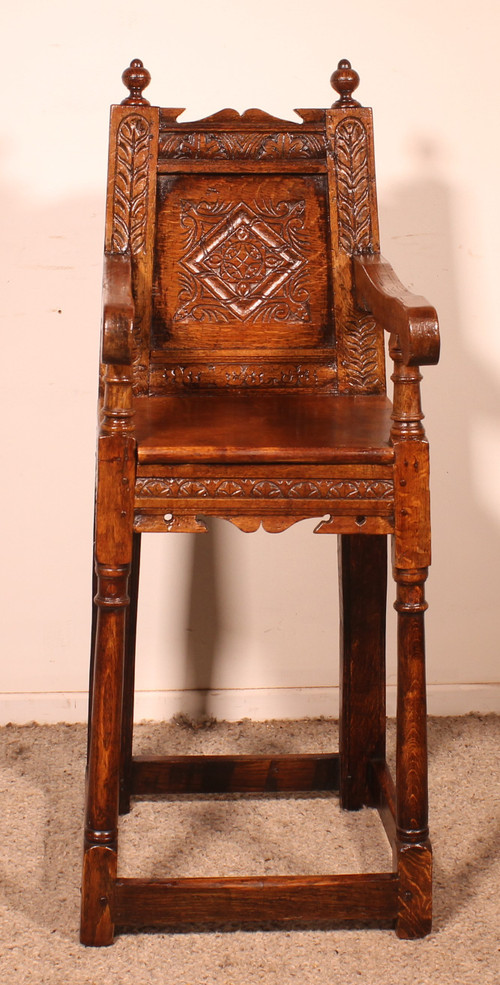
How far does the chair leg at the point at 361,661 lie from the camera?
203cm

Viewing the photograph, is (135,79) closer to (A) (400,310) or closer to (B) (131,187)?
(B) (131,187)

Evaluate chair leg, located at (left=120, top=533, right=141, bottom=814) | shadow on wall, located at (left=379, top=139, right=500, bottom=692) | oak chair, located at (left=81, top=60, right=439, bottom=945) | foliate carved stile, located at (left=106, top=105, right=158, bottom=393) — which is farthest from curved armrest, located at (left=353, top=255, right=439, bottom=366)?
chair leg, located at (left=120, top=533, right=141, bottom=814)

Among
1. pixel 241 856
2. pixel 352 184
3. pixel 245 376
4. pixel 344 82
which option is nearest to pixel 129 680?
pixel 241 856

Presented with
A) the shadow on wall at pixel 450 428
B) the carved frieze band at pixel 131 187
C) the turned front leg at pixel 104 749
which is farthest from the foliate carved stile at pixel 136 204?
the shadow on wall at pixel 450 428

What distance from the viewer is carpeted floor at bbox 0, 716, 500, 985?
166 centimetres

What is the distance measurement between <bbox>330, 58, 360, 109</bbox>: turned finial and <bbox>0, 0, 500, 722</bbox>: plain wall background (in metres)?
0.31

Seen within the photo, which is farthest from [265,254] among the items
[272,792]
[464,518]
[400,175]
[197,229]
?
[272,792]

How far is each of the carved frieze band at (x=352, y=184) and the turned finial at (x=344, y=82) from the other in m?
0.04

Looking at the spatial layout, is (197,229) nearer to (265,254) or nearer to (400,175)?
(265,254)

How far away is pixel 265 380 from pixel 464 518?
2.36 ft

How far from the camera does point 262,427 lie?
1721 mm

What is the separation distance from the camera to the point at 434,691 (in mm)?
2570

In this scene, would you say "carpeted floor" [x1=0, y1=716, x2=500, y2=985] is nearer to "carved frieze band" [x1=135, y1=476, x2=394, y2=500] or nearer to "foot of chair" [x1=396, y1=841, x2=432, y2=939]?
"foot of chair" [x1=396, y1=841, x2=432, y2=939]

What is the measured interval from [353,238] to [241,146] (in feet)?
0.83
